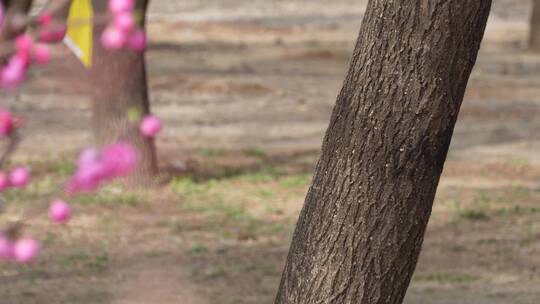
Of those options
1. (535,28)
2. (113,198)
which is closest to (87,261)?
(113,198)

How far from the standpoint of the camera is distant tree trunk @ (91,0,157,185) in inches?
389

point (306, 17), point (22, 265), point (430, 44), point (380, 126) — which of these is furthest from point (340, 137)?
point (306, 17)

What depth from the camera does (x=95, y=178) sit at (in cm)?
191

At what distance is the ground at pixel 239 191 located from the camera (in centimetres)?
752

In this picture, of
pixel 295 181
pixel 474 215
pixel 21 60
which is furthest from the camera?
pixel 295 181

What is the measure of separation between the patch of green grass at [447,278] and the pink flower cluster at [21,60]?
572 centimetres

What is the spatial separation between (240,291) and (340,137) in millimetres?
3328

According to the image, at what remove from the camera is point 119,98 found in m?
9.98

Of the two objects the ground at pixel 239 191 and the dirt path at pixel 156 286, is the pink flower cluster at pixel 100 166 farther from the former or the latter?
the dirt path at pixel 156 286

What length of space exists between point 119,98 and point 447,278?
341 cm

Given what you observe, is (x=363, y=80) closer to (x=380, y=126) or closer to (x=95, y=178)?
(x=380, y=126)

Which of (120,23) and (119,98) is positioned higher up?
(120,23)

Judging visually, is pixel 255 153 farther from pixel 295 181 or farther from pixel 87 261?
pixel 87 261

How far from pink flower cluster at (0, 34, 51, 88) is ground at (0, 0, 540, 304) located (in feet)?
1.70
